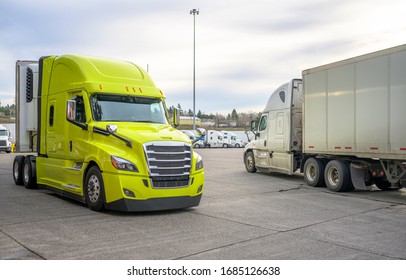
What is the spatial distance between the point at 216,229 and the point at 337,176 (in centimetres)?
688

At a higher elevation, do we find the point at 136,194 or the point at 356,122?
the point at 356,122

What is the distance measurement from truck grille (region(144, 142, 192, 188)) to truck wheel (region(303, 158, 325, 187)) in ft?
20.3

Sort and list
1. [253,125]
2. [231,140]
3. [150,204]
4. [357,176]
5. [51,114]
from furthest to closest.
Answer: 1. [231,140]
2. [253,125]
3. [357,176]
4. [51,114]
5. [150,204]

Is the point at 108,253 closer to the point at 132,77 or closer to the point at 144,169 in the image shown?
the point at 144,169

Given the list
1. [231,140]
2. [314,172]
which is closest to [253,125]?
[314,172]

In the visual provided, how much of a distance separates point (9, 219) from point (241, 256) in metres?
4.96

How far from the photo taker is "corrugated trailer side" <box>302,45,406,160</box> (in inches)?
435

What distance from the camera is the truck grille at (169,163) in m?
8.93

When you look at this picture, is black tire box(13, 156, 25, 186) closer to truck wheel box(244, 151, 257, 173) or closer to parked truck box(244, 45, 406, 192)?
parked truck box(244, 45, 406, 192)

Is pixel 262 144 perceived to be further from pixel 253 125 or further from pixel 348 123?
pixel 348 123

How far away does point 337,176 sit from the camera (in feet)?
44.2

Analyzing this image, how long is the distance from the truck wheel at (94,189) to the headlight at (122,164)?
1.88 feet

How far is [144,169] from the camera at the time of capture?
29.1 ft

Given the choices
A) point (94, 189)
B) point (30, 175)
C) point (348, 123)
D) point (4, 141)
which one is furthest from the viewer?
point (4, 141)
